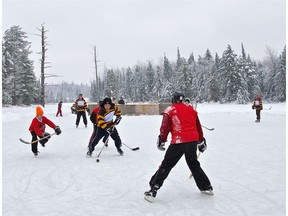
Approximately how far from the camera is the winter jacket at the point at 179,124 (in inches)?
161

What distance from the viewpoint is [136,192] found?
452cm

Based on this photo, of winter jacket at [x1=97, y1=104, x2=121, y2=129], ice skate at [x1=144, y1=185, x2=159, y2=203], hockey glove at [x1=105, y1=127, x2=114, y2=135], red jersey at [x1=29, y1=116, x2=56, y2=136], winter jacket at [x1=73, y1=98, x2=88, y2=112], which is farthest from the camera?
winter jacket at [x1=73, y1=98, x2=88, y2=112]

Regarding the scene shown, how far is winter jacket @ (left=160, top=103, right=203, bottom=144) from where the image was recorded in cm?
408

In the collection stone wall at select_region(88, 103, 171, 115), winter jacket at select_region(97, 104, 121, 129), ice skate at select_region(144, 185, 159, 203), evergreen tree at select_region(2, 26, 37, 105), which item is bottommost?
ice skate at select_region(144, 185, 159, 203)

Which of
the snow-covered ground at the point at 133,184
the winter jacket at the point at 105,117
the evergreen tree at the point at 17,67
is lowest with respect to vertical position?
the snow-covered ground at the point at 133,184

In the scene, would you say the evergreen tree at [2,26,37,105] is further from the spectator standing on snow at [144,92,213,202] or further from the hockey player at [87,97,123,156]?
the spectator standing on snow at [144,92,213,202]

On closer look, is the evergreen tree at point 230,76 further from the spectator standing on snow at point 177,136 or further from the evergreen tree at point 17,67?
the spectator standing on snow at point 177,136

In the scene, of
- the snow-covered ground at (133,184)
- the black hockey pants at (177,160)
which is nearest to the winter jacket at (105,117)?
the snow-covered ground at (133,184)

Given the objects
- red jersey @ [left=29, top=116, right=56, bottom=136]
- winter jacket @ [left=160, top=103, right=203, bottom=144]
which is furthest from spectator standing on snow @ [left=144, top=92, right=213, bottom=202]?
red jersey @ [left=29, top=116, right=56, bottom=136]

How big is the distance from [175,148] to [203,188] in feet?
2.46

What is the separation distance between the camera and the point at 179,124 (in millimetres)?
4086

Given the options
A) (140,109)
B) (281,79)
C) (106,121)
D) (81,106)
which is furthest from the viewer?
(281,79)

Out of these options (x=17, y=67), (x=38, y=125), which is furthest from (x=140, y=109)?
(x=38, y=125)

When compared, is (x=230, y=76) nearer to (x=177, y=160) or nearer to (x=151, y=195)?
(x=177, y=160)
